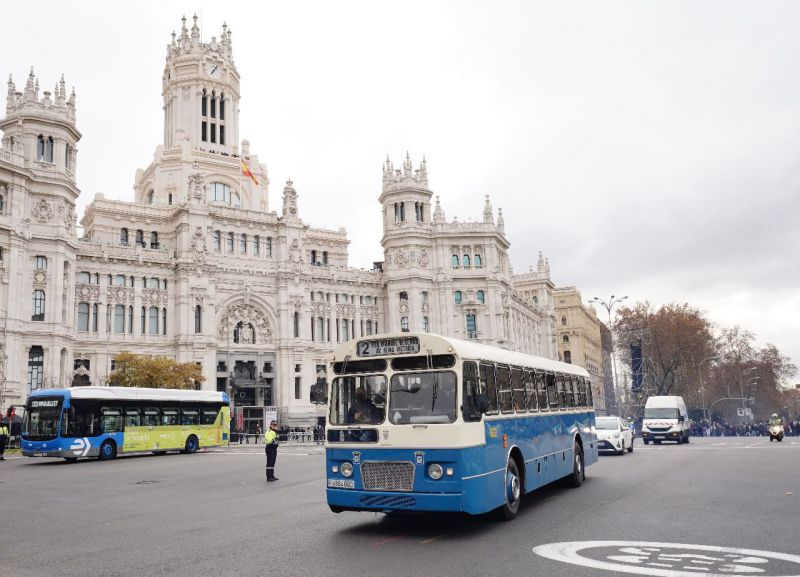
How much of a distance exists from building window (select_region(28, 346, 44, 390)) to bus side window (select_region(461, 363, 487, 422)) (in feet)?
158

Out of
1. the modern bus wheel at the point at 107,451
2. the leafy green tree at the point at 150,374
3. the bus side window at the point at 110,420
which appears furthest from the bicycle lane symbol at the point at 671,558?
the leafy green tree at the point at 150,374

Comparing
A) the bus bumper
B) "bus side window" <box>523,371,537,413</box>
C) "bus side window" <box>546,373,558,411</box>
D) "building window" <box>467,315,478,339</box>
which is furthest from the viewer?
"building window" <box>467,315,478,339</box>

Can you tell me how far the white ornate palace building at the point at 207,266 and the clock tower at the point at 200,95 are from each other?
0.52ft

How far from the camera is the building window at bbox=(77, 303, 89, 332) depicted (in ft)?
186

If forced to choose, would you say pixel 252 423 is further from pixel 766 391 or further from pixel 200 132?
pixel 766 391

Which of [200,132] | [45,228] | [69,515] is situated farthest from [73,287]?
Result: [69,515]

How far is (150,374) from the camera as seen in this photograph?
48406 mm

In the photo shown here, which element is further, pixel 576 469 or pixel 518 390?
pixel 576 469

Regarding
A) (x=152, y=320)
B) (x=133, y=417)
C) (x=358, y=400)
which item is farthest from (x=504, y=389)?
(x=152, y=320)

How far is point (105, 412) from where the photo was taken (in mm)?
29031

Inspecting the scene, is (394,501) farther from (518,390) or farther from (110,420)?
(110,420)

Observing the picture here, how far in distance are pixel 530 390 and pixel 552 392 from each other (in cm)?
162

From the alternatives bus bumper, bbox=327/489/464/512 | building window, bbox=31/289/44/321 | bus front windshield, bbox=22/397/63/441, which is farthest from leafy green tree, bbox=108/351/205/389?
bus bumper, bbox=327/489/464/512

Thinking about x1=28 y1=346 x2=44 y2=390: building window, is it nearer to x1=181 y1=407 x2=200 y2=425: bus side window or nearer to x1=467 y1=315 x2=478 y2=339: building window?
x1=181 y1=407 x2=200 y2=425: bus side window
